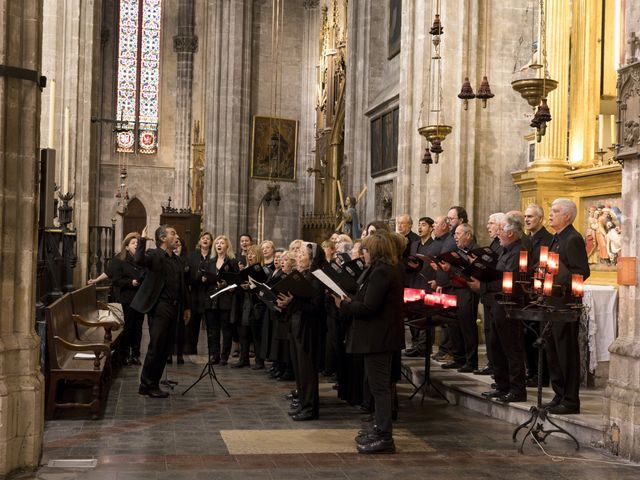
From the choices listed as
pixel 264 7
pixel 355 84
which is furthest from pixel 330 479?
pixel 264 7

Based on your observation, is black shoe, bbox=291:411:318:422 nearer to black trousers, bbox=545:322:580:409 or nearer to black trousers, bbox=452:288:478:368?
black trousers, bbox=545:322:580:409

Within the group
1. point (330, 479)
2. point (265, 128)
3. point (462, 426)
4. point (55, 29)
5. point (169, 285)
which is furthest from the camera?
point (265, 128)

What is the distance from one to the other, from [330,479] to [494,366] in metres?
2.97

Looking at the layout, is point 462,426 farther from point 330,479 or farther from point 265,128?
point 265,128

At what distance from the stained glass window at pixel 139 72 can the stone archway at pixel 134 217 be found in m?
2.17

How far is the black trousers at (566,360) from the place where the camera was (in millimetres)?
7227

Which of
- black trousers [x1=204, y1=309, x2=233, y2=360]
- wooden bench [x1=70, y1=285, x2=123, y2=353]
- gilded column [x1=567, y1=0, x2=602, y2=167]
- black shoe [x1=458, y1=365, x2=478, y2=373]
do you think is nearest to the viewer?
wooden bench [x1=70, y1=285, x2=123, y2=353]

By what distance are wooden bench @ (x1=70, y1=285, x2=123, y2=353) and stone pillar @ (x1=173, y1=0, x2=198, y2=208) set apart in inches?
847

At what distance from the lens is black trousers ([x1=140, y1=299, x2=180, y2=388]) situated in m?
8.74

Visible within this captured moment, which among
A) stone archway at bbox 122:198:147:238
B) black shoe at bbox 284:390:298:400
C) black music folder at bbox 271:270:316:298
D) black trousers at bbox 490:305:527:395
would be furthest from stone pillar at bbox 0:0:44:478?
stone archway at bbox 122:198:147:238

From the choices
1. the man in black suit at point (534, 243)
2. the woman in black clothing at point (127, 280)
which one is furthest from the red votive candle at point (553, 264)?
the woman in black clothing at point (127, 280)

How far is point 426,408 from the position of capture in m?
8.55

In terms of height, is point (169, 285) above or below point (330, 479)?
above

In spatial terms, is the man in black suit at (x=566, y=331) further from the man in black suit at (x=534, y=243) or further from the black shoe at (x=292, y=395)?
the black shoe at (x=292, y=395)
